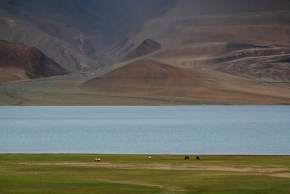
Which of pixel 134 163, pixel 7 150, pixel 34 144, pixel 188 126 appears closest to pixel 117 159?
pixel 134 163

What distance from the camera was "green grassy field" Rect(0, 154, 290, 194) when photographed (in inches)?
1369

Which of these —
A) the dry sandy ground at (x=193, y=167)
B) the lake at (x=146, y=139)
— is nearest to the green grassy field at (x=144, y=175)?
the dry sandy ground at (x=193, y=167)

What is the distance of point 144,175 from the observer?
3959cm

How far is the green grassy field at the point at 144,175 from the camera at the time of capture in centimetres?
3478

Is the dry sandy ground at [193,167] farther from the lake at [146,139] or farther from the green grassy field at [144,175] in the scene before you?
the lake at [146,139]

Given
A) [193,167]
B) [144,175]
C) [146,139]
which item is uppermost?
[146,139]

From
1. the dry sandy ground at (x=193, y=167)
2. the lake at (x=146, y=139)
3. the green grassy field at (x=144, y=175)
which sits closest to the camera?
the green grassy field at (x=144, y=175)

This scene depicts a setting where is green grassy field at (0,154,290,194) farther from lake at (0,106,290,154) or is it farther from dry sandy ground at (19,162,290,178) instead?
lake at (0,106,290,154)

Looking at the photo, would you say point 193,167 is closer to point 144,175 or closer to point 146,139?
point 144,175

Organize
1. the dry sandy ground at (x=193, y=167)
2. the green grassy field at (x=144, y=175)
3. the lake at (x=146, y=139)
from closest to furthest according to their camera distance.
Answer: the green grassy field at (x=144, y=175) → the dry sandy ground at (x=193, y=167) → the lake at (x=146, y=139)

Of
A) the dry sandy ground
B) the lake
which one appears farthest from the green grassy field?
the lake

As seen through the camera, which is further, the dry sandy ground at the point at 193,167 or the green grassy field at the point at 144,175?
the dry sandy ground at the point at 193,167

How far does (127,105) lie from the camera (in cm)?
18562

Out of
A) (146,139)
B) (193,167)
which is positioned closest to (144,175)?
(193,167)
